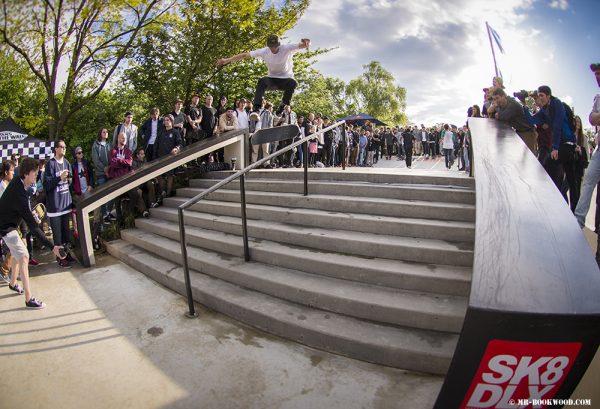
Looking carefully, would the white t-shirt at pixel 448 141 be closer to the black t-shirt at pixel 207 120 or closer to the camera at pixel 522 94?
the camera at pixel 522 94

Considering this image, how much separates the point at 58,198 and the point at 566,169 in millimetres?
7866

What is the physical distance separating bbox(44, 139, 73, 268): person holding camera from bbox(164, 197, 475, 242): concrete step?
3155mm

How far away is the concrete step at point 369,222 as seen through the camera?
3362 mm

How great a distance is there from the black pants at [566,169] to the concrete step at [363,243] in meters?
2.29

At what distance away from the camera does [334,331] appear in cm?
268

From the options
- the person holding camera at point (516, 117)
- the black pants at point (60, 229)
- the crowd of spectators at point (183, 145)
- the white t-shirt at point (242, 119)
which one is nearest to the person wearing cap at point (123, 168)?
the crowd of spectators at point (183, 145)

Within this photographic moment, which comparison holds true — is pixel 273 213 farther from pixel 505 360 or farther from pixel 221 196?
pixel 505 360

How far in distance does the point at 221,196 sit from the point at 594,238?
5.32 metres

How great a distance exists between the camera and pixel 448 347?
2.39 meters

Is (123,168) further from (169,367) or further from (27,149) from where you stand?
(169,367)

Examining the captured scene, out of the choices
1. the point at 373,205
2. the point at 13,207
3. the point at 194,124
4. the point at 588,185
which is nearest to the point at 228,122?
the point at 194,124

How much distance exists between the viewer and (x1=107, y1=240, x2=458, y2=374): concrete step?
239 centimetres

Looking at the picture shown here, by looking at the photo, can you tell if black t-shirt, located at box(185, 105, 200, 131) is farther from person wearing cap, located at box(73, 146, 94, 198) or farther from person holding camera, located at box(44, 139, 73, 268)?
person holding camera, located at box(44, 139, 73, 268)

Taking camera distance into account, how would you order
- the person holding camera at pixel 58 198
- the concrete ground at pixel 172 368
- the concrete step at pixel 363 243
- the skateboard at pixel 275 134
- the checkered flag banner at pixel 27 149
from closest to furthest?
the concrete ground at pixel 172 368 < the concrete step at pixel 363 243 < the skateboard at pixel 275 134 < the person holding camera at pixel 58 198 < the checkered flag banner at pixel 27 149
